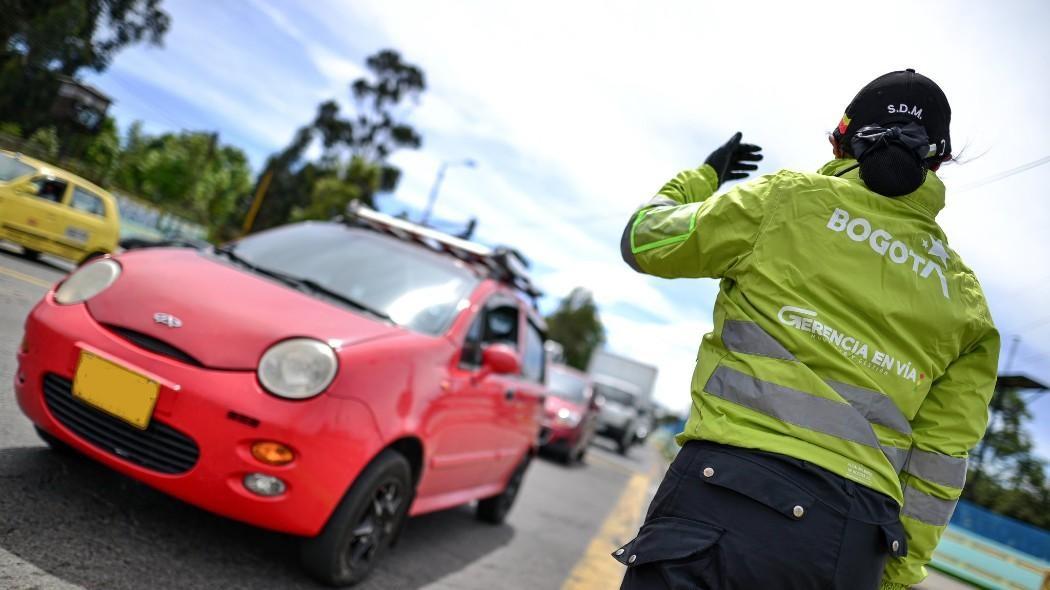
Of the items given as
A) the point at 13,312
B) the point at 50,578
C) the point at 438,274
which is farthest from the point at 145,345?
the point at 13,312

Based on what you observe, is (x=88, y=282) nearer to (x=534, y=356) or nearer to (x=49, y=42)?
(x=534, y=356)

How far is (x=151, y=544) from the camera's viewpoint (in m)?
3.40

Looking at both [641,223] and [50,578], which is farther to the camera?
[50,578]

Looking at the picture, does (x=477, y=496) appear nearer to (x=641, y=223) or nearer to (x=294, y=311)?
(x=294, y=311)

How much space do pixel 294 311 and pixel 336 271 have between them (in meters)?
0.84

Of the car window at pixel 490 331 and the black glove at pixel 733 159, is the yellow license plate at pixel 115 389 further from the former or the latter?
the black glove at pixel 733 159

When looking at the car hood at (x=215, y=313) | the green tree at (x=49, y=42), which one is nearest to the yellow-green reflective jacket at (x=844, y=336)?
the car hood at (x=215, y=313)

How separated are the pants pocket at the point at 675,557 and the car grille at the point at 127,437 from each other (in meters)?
2.09

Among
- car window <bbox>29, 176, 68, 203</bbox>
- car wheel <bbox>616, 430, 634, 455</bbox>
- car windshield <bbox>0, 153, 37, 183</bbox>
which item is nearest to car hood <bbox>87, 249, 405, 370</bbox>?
car windshield <bbox>0, 153, 37, 183</bbox>

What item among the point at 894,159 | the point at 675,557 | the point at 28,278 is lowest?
the point at 28,278

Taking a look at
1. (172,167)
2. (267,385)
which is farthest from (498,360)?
(172,167)

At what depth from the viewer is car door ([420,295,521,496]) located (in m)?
4.33

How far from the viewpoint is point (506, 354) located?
4.73 m

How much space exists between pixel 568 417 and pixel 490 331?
844cm
